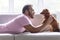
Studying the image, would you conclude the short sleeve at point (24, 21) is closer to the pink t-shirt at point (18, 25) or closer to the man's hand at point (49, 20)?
the pink t-shirt at point (18, 25)

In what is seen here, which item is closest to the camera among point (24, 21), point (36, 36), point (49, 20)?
point (36, 36)

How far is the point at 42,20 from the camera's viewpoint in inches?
117

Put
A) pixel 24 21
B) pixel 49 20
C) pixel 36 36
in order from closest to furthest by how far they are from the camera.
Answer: pixel 36 36, pixel 24 21, pixel 49 20

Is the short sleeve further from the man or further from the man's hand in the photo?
the man's hand

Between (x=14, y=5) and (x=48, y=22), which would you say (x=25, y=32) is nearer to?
(x=48, y=22)

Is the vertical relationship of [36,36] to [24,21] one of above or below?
below

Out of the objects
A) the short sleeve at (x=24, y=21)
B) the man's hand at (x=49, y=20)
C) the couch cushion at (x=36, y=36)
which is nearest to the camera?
the couch cushion at (x=36, y=36)

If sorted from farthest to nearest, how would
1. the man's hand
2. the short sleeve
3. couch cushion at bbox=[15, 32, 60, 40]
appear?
1. the man's hand
2. the short sleeve
3. couch cushion at bbox=[15, 32, 60, 40]

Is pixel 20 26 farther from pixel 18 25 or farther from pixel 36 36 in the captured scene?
pixel 36 36

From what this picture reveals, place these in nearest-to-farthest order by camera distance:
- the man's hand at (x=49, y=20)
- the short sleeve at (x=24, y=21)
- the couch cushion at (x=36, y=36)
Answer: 1. the couch cushion at (x=36, y=36)
2. the short sleeve at (x=24, y=21)
3. the man's hand at (x=49, y=20)

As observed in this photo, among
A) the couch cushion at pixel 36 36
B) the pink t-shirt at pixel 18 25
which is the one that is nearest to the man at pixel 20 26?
the pink t-shirt at pixel 18 25

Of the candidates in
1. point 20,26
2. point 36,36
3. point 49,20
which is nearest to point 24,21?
point 20,26

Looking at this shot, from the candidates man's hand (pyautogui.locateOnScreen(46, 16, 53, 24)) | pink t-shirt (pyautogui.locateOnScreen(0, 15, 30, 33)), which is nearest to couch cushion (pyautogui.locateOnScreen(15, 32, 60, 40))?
pink t-shirt (pyautogui.locateOnScreen(0, 15, 30, 33))

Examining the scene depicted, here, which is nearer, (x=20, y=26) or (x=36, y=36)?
(x=36, y=36)
